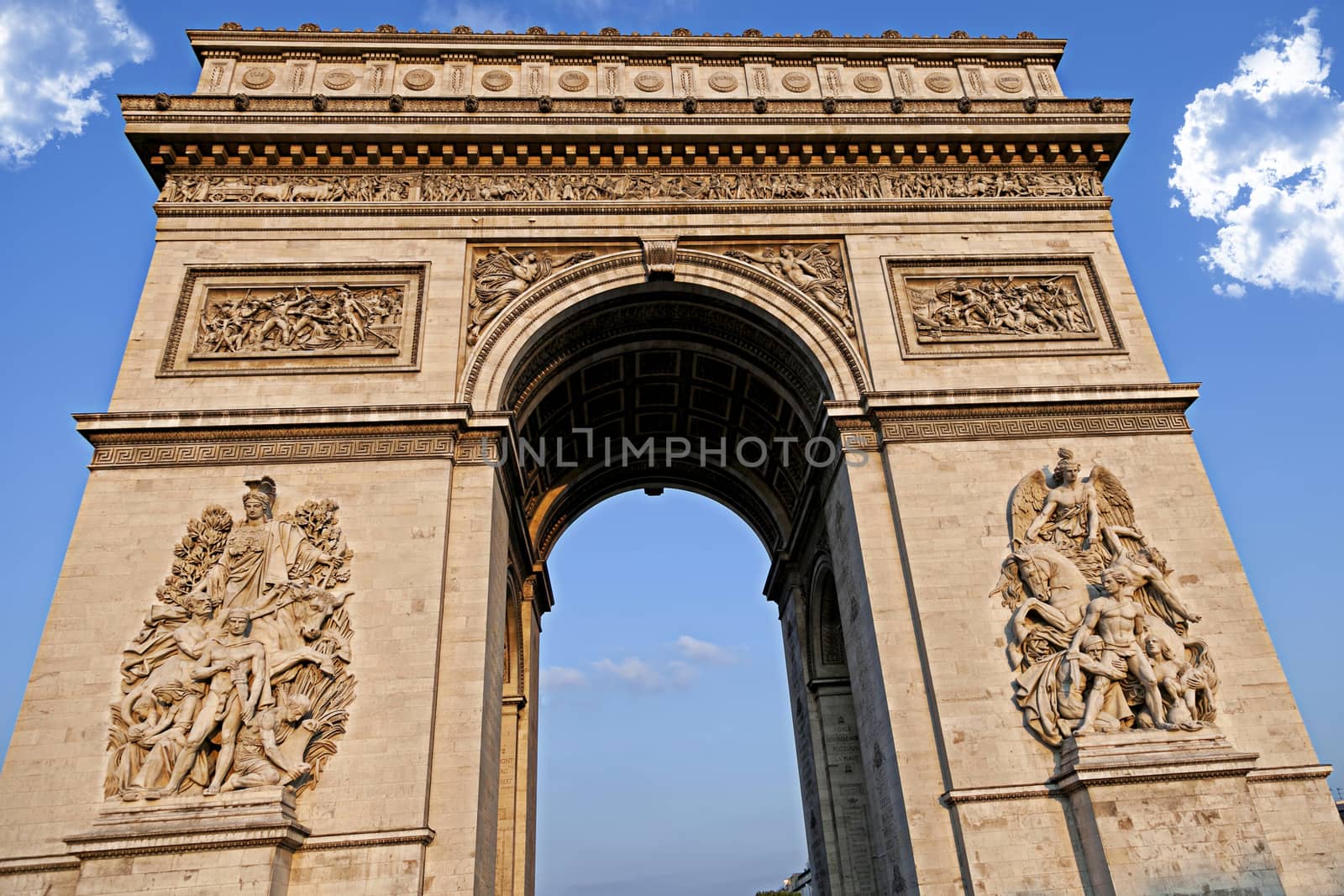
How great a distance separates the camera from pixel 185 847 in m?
10.1

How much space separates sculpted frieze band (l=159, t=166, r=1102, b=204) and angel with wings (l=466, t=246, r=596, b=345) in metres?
1.10

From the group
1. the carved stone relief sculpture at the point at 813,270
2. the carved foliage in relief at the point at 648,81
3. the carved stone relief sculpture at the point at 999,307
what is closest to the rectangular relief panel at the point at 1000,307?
the carved stone relief sculpture at the point at 999,307

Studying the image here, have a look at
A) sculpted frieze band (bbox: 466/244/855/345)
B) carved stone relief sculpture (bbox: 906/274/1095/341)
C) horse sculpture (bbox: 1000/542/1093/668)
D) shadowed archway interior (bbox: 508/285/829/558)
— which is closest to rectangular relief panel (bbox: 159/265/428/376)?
sculpted frieze band (bbox: 466/244/855/345)

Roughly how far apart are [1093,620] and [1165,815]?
2421mm

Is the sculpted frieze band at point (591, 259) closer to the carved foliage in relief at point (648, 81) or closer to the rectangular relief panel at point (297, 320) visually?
the rectangular relief panel at point (297, 320)

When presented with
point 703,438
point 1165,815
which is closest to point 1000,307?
point 703,438

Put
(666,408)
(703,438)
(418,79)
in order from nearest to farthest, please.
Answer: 1. (418,79)
2. (666,408)
3. (703,438)

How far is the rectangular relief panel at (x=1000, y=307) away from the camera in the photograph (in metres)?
15.0

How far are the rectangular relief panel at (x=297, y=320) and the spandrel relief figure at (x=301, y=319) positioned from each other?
0.01 m

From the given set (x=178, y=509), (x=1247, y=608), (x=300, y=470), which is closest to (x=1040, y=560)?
(x=1247, y=608)

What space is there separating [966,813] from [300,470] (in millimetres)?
10032

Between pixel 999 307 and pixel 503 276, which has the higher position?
pixel 503 276

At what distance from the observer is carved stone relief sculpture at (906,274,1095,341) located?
595 inches

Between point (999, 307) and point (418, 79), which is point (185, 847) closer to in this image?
point (418, 79)
